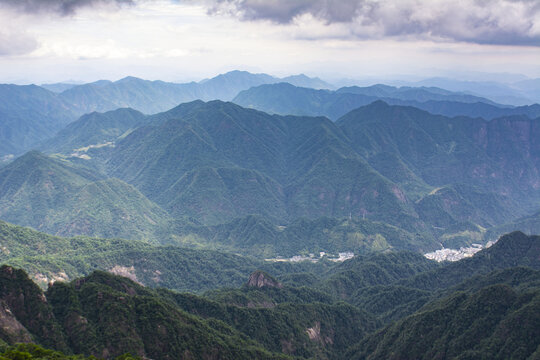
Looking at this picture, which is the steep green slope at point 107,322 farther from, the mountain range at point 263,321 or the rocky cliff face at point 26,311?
the mountain range at point 263,321

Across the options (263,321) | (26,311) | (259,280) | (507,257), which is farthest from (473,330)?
(26,311)

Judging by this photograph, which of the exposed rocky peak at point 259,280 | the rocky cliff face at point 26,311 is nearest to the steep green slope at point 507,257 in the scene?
the exposed rocky peak at point 259,280

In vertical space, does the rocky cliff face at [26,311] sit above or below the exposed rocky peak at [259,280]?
above

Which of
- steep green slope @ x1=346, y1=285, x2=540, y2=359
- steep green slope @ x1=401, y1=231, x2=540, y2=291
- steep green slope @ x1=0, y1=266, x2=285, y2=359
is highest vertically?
steep green slope @ x1=0, y1=266, x2=285, y2=359

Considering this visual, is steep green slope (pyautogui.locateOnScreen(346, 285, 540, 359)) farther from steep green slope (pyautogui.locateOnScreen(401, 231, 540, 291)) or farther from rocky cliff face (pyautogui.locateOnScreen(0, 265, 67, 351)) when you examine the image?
rocky cliff face (pyautogui.locateOnScreen(0, 265, 67, 351))

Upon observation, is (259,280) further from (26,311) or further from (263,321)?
(26,311)

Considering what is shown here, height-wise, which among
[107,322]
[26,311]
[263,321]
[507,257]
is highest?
[26,311]

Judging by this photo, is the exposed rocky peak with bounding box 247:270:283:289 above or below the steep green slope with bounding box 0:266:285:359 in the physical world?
below

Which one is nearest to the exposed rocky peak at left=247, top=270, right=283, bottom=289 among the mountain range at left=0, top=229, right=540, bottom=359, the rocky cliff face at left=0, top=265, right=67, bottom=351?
the mountain range at left=0, top=229, right=540, bottom=359

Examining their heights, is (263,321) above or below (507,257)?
above

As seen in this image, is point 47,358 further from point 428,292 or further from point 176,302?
point 428,292

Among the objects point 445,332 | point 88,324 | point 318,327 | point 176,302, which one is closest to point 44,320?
point 88,324
